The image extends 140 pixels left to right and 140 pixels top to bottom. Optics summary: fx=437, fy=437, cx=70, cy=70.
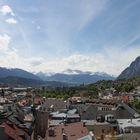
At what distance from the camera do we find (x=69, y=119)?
8506cm

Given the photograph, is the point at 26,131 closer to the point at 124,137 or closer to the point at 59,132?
the point at 59,132

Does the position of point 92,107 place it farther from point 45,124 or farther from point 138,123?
point 138,123

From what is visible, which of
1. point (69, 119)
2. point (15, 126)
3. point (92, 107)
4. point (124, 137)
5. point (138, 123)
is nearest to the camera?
point (124, 137)

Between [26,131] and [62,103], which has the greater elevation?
[62,103]

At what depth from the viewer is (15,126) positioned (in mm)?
58781

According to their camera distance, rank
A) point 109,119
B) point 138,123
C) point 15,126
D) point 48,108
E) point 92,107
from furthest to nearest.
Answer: point 48,108 < point 92,107 < point 109,119 < point 138,123 < point 15,126

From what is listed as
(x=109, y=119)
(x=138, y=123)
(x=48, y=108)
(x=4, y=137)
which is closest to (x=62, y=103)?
(x=48, y=108)

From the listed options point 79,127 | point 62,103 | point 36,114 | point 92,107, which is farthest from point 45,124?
point 62,103

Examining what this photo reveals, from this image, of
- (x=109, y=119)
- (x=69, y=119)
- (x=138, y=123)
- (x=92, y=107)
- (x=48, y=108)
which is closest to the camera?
(x=138, y=123)

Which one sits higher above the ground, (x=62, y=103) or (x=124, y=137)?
(x=62, y=103)

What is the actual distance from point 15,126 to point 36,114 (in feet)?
99.1

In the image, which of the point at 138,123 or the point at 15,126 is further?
the point at 138,123

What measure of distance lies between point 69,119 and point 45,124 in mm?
5245

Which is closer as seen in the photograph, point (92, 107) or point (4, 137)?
point (4, 137)
